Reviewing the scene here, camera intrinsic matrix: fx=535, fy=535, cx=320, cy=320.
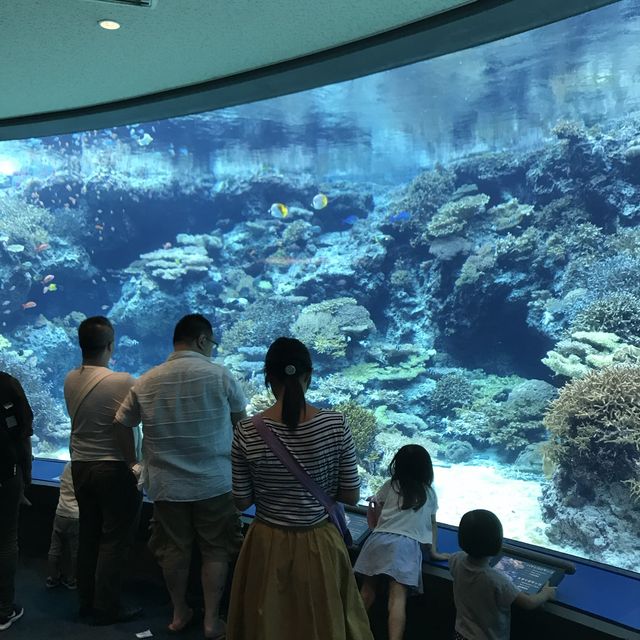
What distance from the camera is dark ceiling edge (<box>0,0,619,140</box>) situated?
96.8 inches

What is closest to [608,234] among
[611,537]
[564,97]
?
[564,97]

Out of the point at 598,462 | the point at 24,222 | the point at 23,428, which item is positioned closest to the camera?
the point at 23,428

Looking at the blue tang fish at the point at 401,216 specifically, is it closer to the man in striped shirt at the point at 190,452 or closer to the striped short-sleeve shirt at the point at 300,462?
the man in striped shirt at the point at 190,452

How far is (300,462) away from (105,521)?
1.37 meters

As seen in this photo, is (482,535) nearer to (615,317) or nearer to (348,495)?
(348,495)

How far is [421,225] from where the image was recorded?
1302 centimetres

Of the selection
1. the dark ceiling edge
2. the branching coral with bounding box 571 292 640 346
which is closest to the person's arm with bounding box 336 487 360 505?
the dark ceiling edge

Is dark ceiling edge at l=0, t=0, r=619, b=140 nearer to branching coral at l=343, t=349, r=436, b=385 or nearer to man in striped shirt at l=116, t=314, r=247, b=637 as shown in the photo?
man in striped shirt at l=116, t=314, r=247, b=637

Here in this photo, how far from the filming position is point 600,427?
4.73 metres

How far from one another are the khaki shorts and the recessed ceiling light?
218 cm

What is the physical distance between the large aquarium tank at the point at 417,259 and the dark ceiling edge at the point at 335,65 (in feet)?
10.8

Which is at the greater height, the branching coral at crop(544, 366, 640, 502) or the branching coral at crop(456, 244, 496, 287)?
the branching coral at crop(456, 244, 496, 287)

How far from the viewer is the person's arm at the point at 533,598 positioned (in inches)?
67.9

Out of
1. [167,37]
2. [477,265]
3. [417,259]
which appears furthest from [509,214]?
[167,37]
